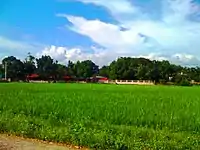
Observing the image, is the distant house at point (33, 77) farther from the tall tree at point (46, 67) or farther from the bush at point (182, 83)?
the bush at point (182, 83)

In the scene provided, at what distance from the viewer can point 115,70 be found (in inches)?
5315

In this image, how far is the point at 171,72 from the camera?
127 m

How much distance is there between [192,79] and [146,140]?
425 ft

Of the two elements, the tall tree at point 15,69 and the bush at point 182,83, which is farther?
the tall tree at point 15,69

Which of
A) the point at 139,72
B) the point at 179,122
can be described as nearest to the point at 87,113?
the point at 179,122

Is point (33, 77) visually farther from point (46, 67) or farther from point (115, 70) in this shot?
point (115, 70)

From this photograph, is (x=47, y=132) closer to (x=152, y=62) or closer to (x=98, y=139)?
(x=98, y=139)

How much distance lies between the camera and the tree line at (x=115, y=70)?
12512 centimetres

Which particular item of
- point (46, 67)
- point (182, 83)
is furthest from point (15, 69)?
point (182, 83)

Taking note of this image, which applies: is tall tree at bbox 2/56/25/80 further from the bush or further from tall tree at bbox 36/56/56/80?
the bush

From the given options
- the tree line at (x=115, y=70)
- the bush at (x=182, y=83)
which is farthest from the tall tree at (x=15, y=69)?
the bush at (x=182, y=83)

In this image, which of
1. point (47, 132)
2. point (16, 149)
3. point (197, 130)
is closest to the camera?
point (16, 149)

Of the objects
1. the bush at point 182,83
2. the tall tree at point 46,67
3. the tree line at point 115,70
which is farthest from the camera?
the tall tree at point 46,67

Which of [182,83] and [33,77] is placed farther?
[33,77]
